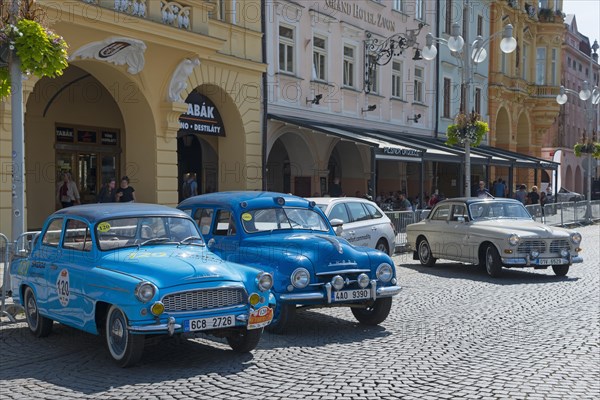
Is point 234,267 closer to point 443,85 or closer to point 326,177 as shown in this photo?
point 326,177

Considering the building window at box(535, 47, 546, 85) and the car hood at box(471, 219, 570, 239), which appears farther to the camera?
the building window at box(535, 47, 546, 85)

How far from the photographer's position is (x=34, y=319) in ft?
28.1

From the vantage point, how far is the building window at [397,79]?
30625 mm

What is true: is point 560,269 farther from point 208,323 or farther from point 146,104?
point 146,104

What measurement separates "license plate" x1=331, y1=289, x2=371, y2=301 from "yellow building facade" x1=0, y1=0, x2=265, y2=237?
30.6ft

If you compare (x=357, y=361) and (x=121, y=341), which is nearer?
(x=121, y=341)

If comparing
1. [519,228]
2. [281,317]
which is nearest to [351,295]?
[281,317]

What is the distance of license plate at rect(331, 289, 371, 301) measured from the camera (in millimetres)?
8606

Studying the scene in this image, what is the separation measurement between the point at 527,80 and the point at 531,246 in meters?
33.2

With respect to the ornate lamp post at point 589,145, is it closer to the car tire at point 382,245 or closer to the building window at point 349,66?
the building window at point 349,66

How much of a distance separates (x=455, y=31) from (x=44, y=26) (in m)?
12.4

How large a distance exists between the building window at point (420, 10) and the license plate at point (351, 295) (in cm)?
2536

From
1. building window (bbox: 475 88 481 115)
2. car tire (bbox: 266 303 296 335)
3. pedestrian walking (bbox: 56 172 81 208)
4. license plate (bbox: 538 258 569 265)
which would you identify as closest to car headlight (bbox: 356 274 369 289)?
car tire (bbox: 266 303 296 335)

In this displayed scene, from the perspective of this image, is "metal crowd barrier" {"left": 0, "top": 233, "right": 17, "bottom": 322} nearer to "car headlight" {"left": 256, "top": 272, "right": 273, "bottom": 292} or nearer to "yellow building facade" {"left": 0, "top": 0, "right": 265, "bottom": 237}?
"car headlight" {"left": 256, "top": 272, "right": 273, "bottom": 292}
